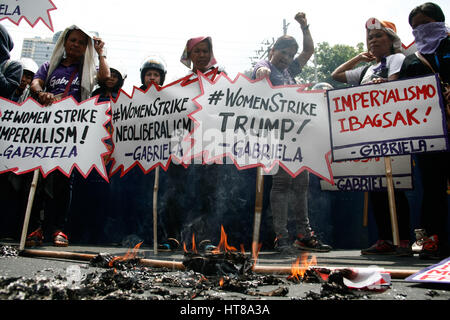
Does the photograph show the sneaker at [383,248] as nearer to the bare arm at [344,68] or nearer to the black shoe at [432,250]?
the black shoe at [432,250]

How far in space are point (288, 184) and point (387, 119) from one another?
1.24 metres

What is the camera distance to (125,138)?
4.10 m

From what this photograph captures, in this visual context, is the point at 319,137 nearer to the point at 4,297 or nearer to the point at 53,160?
the point at 4,297

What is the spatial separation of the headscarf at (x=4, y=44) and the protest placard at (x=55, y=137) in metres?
0.87

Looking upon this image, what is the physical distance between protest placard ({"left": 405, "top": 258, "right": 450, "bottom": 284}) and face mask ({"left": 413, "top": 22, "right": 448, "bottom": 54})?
233 centimetres

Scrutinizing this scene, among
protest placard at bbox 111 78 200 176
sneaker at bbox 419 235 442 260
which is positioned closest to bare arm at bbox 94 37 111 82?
protest placard at bbox 111 78 200 176

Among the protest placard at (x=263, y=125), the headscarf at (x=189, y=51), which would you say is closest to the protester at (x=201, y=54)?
the headscarf at (x=189, y=51)

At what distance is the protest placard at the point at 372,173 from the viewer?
424 cm

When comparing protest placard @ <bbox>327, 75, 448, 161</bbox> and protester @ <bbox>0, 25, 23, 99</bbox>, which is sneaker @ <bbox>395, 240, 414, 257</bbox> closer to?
protest placard @ <bbox>327, 75, 448, 161</bbox>

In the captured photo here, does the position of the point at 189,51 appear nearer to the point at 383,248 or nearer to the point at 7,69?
the point at 7,69

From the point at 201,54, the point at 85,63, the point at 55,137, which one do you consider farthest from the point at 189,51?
the point at 55,137
